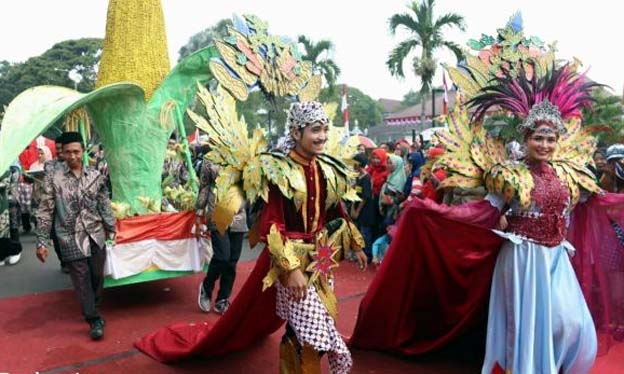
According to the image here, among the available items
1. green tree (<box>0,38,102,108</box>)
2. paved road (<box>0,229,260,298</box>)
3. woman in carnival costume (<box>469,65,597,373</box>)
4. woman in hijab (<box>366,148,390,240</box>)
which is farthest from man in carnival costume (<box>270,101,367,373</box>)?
green tree (<box>0,38,102,108</box>)

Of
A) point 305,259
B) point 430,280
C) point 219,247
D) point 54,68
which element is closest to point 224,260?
point 219,247

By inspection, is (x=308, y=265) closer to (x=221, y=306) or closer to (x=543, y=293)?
(x=543, y=293)

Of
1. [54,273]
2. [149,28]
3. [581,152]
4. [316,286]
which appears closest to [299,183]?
[316,286]

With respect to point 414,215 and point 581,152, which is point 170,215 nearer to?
point 414,215

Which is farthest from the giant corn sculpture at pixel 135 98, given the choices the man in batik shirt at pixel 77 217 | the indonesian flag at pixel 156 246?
the man in batik shirt at pixel 77 217

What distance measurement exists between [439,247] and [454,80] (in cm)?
109

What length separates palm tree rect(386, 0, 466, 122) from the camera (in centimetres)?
1792

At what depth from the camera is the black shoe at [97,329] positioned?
4316 millimetres

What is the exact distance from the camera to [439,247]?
3414 mm

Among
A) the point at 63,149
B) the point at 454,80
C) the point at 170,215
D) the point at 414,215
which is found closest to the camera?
the point at 414,215

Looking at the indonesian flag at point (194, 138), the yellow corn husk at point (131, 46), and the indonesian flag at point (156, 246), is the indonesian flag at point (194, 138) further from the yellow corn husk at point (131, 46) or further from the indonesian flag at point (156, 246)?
the indonesian flag at point (156, 246)

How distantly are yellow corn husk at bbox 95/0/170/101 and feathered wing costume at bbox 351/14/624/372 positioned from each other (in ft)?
12.6

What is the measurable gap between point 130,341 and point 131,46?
336 centimetres

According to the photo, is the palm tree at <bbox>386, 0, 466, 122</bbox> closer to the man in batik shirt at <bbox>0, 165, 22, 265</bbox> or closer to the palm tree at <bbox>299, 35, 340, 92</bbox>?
the palm tree at <bbox>299, 35, 340, 92</bbox>
